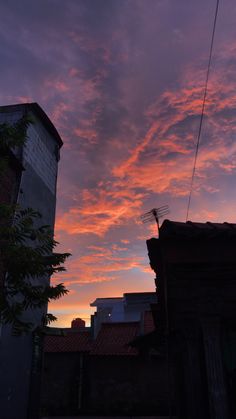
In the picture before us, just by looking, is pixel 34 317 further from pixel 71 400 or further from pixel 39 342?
pixel 71 400

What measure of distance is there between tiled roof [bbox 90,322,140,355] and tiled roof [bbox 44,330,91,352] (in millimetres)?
706

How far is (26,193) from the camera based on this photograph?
17.0 meters

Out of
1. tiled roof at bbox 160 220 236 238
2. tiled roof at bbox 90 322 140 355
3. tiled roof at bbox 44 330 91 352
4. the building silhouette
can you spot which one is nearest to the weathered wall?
tiled roof at bbox 44 330 91 352

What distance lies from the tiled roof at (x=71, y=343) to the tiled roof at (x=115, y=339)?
2.32ft

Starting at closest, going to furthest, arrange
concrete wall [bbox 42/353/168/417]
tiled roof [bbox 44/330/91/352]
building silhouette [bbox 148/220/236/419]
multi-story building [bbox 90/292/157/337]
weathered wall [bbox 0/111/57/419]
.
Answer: building silhouette [bbox 148/220/236/419], weathered wall [bbox 0/111/57/419], concrete wall [bbox 42/353/168/417], tiled roof [bbox 44/330/91/352], multi-story building [bbox 90/292/157/337]

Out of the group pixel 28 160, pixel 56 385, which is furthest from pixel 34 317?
pixel 56 385

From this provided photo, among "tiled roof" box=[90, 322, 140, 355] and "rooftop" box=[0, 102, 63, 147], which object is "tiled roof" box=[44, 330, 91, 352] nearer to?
"tiled roof" box=[90, 322, 140, 355]

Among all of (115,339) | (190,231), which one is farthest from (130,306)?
(190,231)

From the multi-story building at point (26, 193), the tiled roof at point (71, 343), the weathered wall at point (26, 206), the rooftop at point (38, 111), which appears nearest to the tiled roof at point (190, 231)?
the multi-story building at point (26, 193)

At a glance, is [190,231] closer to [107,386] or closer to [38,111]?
[38,111]

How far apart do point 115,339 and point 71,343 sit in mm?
3214

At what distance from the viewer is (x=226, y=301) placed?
5.31 m

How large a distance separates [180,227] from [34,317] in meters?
13.7

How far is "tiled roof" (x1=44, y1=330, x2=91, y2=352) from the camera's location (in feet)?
82.6
